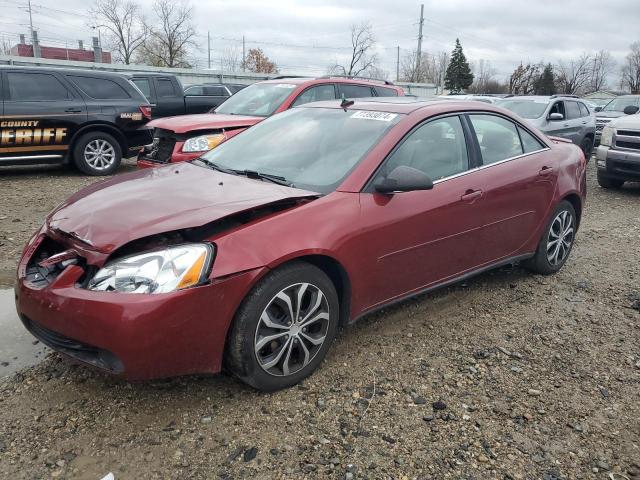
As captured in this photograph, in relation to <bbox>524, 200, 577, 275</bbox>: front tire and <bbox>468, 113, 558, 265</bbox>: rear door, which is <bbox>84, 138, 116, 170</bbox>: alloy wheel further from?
<bbox>524, 200, 577, 275</bbox>: front tire

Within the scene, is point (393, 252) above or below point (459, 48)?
below

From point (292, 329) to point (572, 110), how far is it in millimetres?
11398

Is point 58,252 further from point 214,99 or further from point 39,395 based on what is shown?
point 214,99

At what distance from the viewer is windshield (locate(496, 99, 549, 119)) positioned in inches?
A: 439

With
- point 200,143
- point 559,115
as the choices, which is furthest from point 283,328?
point 559,115

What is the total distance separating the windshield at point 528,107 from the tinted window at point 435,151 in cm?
806

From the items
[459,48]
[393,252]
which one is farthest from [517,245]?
[459,48]

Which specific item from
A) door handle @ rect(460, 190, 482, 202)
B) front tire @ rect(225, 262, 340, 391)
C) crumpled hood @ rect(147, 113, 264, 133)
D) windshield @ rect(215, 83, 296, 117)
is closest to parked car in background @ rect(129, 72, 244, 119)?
windshield @ rect(215, 83, 296, 117)

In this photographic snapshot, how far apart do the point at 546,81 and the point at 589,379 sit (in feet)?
193

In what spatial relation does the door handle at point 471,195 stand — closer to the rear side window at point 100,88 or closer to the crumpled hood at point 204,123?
the crumpled hood at point 204,123

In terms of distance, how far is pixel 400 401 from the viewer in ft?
9.42

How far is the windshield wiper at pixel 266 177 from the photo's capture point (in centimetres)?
324

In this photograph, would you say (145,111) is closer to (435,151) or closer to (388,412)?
(435,151)

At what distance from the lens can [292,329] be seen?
285 centimetres
